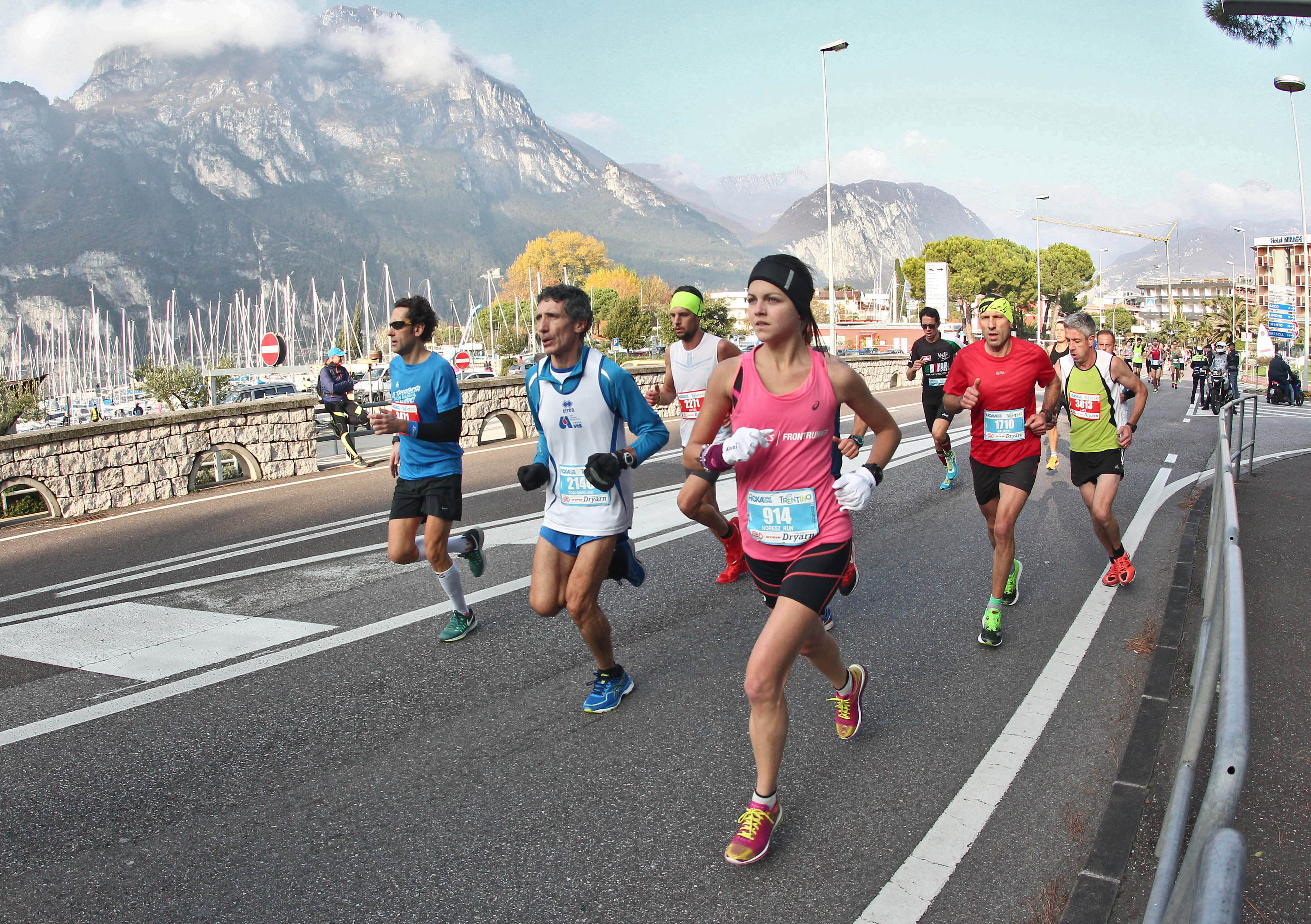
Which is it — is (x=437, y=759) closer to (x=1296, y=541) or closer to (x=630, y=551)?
(x=630, y=551)

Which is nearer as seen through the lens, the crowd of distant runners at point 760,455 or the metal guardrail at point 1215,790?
the metal guardrail at point 1215,790

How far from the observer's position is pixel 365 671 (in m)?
5.13

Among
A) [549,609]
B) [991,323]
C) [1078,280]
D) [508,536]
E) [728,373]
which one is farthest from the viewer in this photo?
[1078,280]

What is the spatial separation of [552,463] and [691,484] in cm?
91

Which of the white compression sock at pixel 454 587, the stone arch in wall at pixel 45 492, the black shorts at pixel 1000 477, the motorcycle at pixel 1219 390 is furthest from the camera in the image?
the motorcycle at pixel 1219 390

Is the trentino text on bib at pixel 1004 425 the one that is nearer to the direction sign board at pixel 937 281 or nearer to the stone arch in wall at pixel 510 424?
the stone arch in wall at pixel 510 424

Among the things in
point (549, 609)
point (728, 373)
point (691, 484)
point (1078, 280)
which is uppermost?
point (1078, 280)

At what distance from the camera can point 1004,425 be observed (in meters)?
→ 5.91

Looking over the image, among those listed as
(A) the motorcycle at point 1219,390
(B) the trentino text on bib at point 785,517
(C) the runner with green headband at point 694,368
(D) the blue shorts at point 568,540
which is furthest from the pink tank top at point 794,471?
(A) the motorcycle at point 1219,390

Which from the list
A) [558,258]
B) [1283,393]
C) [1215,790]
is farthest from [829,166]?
[558,258]

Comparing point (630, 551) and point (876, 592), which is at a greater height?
point (630, 551)

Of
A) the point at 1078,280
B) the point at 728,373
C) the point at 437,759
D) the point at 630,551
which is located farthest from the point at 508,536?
the point at 1078,280

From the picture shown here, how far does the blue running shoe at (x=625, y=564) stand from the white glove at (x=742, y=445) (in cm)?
136

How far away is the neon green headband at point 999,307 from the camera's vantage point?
5.92m
